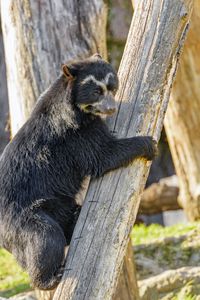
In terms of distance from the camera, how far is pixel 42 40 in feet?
24.8

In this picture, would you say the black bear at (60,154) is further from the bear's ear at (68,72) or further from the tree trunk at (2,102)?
the tree trunk at (2,102)

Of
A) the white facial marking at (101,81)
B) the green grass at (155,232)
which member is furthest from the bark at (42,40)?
the green grass at (155,232)

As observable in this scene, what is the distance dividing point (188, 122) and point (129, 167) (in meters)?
4.45

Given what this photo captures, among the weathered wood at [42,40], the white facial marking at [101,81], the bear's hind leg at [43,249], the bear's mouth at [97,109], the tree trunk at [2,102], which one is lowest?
the tree trunk at [2,102]

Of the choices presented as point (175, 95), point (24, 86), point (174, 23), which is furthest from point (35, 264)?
point (175, 95)

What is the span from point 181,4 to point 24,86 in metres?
2.29

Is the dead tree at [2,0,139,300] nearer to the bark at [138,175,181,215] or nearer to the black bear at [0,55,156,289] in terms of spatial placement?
the black bear at [0,55,156,289]

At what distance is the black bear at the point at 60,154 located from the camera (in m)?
5.69

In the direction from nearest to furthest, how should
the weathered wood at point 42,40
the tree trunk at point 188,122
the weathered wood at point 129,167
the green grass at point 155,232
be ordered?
the weathered wood at point 129,167
the weathered wood at point 42,40
the tree trunk at point 188,122
the green grass at point 155,232

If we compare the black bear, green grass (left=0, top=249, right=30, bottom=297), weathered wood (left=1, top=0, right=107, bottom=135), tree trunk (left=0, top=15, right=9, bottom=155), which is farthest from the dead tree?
tree trunk (left=0, top=15, right=9, bottom=155)

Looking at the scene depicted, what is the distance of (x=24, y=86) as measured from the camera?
7.57 m

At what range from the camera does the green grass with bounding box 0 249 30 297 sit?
9160 mm

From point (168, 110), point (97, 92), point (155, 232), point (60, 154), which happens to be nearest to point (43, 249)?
point (60, 154)

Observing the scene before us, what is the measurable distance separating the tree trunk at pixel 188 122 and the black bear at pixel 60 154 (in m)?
3.65
